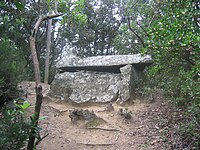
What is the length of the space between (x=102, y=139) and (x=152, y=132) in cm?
118

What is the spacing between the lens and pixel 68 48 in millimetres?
14141

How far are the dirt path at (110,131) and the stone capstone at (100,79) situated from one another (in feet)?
2.36

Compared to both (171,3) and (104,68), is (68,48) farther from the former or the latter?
(171,3)

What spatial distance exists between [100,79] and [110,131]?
296cm

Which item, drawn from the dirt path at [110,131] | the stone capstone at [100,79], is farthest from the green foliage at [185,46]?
the stone capstone at [100,79]

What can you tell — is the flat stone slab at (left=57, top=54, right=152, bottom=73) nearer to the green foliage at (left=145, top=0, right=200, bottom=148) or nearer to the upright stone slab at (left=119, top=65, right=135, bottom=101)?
the upright stone slab at (left=119, top=65, right=135, bottom=101)

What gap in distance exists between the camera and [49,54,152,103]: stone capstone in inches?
301

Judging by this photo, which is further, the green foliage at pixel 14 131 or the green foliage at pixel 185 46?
the green foliage at pixel 185 46

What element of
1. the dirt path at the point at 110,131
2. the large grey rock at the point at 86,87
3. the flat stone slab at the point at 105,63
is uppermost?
the flat stone slab at the point at 105,63

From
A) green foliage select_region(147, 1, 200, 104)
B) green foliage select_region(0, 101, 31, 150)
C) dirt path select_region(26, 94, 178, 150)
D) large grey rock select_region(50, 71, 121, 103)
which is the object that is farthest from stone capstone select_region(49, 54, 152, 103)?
green foliage select_region(0, 101, 31, 150)

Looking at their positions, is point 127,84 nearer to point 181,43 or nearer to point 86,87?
point 86,87

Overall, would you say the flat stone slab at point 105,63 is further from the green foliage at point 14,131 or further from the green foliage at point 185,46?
the green foliage at point 14,131

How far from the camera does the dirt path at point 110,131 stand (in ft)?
16.0

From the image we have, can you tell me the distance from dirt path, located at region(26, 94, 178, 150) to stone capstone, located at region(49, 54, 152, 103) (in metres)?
0.72
